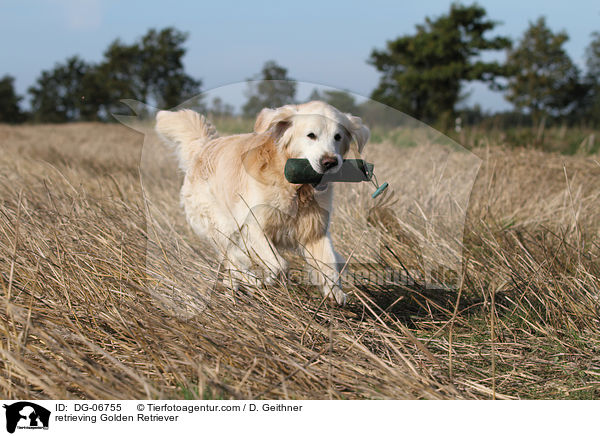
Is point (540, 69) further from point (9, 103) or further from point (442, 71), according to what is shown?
point (9, 103)

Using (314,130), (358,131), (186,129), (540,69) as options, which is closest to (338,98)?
(358,131)

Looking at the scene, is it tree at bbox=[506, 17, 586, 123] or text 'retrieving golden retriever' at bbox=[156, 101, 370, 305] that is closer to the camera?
text 'retrieving golden retriever' at bbox=[156, 101, 370, 305]

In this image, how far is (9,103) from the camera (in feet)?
180

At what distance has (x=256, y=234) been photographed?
2938 mm

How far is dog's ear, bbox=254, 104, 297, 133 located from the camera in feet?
9.09

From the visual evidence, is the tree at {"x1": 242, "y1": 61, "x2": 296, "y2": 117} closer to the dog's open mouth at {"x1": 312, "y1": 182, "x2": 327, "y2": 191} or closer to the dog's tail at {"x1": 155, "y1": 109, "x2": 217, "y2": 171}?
the dog's open mouth at {"x1": 312, "y1": 182, "x2": 327, "y2": 191}

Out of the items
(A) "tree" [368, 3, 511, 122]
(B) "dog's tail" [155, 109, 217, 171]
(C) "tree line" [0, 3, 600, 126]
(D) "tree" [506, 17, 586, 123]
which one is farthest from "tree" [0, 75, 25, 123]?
(B) "dog's tail" [155, 109, 217, 171]

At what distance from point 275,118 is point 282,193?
43cm

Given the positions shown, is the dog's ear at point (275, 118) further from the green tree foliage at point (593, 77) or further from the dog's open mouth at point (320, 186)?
the green tree foliage at point (593, 77)

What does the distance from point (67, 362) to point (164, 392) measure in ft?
1.70

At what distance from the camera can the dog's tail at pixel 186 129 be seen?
4234mm

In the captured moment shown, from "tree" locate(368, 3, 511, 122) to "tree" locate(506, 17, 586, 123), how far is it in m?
3.98
